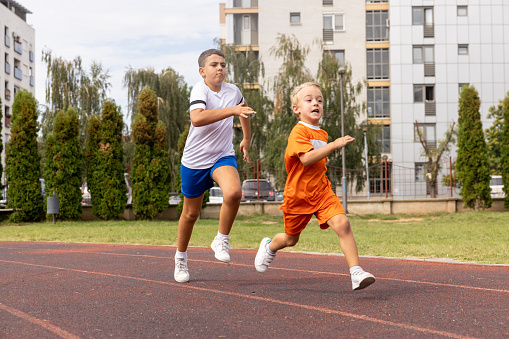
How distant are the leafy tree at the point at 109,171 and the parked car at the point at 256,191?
16.6 feet

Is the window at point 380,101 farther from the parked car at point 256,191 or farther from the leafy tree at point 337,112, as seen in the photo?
the parked car at point 256,191

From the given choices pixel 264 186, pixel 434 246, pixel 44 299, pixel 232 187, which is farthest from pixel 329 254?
pixel 264 186

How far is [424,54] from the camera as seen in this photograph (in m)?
48.0

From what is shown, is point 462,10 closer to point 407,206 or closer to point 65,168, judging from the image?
point 407,206

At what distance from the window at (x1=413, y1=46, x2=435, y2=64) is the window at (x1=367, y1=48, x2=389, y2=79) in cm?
231

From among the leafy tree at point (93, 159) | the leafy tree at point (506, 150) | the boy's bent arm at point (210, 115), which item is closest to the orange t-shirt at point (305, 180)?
the boy's bent arm at point (210, 115)

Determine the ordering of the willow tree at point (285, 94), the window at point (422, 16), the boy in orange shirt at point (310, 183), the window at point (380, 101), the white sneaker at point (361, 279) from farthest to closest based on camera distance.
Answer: the window at point (380, 101), the window at point (422, 16), the willow tree at point (285, 94), the boy in orange shirt at point (310, 183), the white sneaker at point (361, 279)

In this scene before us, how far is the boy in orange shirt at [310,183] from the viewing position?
4.71 m

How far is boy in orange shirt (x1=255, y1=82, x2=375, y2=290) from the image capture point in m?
4.71

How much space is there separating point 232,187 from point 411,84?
44873 millimetres

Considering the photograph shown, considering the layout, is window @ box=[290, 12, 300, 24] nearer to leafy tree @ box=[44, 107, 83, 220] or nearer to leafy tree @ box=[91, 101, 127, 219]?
leafy tree @ box=[91, 101, 127, 219]

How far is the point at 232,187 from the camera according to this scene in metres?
5.27

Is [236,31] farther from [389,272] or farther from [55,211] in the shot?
[389,272]

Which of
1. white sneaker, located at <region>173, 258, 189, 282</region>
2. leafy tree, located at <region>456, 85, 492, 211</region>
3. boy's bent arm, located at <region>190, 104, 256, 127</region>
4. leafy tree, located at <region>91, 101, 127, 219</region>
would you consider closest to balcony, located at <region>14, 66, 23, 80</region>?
leafy tree, located at <region>91, 101, 127, 219</region>
